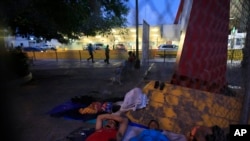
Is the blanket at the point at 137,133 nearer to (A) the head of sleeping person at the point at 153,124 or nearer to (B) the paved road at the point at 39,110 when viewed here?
(A) the head of sleeping person at the point at 153,124

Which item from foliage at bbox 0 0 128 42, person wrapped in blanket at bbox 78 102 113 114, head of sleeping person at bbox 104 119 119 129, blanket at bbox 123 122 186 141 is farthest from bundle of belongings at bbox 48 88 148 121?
foliage at bbox 0 0 128 42

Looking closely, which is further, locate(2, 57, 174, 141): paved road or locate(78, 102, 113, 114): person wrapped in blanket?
locate(78, 102, 113, 114): person wrapped in blanket

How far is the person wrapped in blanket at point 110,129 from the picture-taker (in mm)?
3113

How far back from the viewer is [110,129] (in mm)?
3305

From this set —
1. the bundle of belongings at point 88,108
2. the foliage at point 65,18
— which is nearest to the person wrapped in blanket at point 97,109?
the bundle of belongings at point 88,108

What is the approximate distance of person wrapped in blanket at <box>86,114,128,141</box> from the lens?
311 centimetres

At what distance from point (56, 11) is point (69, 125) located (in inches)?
195

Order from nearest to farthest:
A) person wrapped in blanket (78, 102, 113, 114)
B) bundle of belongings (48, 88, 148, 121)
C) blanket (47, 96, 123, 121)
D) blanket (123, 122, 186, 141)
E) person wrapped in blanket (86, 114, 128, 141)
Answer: person wrapped in blanket (86, 114, 128, 141) < blanket (123, 122, 186, 141) < bundle of belongings (48, 88, 148, 121) < blanket (47, 96, 123, 121) < person wrapped in blanket (78, 102, 113, 114)

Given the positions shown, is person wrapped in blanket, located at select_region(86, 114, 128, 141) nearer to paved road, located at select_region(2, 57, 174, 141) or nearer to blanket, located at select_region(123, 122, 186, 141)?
blanket, located at select_region(123, 122, 186, 141)

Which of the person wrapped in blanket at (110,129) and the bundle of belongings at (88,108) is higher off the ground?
the person wrapped in blanket at (110,129)

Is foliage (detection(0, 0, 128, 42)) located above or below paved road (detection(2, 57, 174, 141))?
above

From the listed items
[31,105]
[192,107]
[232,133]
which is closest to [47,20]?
[31,105]

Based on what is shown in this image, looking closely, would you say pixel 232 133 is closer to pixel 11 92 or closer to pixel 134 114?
pixel 11 92

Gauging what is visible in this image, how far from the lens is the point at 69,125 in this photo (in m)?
4.59
